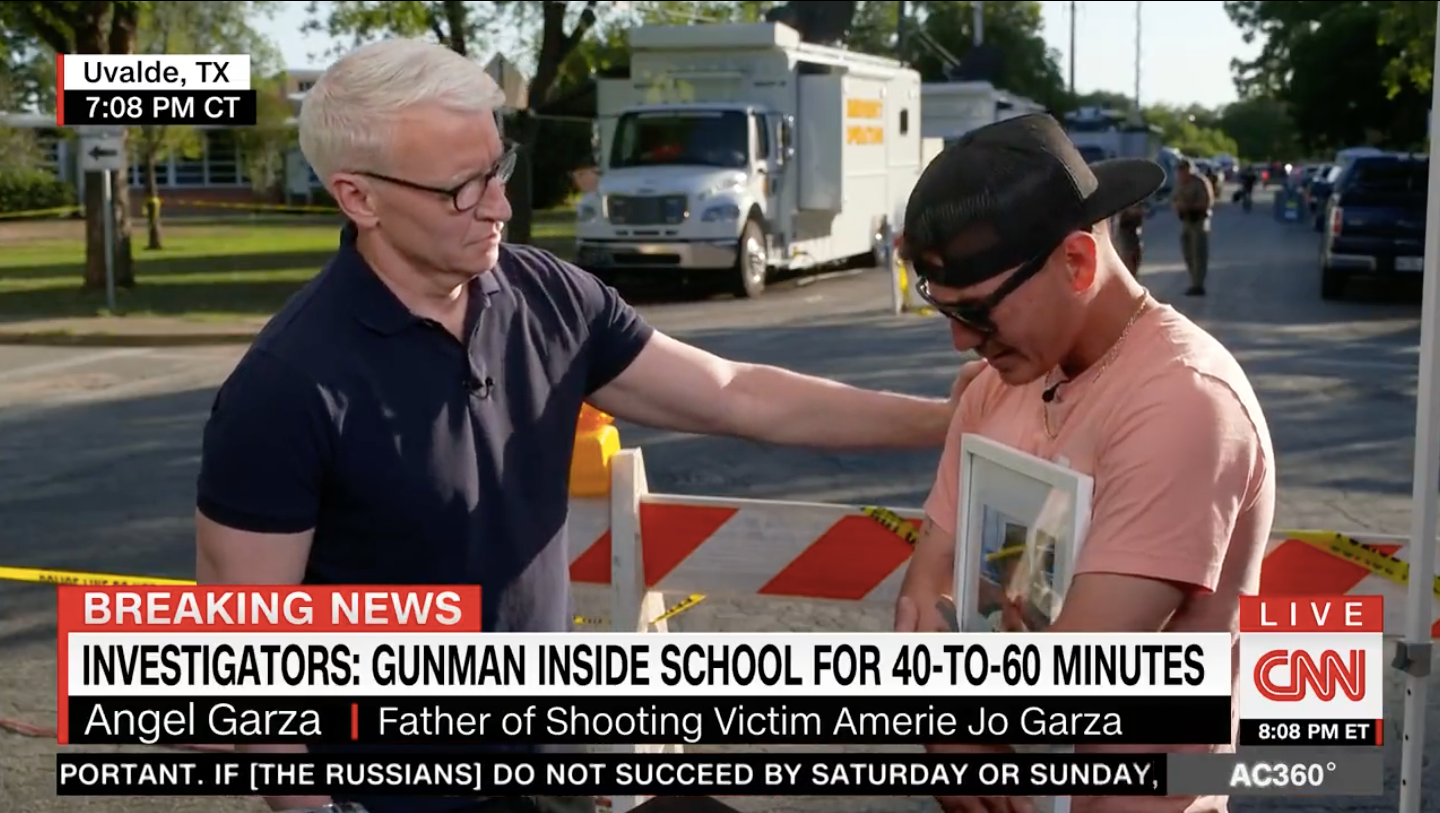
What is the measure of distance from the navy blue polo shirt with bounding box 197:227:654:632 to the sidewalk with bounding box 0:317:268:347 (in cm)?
1738

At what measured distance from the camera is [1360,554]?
3738mm

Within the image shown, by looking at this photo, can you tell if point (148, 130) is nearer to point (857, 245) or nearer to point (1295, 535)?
point (857, 245)

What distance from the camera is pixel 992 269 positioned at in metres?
2.30

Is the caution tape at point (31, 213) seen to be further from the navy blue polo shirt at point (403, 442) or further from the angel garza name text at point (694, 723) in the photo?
the angel garza name text at point (694, 723)

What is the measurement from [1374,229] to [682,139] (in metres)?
Answer: 9.72

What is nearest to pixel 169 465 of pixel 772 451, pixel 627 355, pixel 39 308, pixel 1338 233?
pixel 772 451

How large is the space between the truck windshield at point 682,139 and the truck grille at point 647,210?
1.00 meters

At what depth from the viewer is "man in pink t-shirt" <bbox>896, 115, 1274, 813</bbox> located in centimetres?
224

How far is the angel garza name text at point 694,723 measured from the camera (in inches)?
97.7

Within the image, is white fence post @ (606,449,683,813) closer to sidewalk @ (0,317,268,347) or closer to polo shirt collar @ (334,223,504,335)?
polo shirt collar @ (334,223,504,335)

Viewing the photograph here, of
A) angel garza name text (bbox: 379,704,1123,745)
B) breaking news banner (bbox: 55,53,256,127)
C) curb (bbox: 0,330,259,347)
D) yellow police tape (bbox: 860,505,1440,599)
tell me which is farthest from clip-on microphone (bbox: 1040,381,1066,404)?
curb (bbox: 0,330,259,347)

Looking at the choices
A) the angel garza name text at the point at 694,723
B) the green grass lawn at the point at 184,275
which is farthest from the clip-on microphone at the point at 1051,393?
the green grass lawn at the point at 184,275
